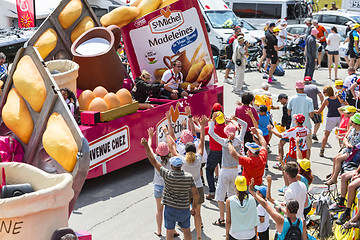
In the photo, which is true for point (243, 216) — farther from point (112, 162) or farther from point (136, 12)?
point (136, 12)

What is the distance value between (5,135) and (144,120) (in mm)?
3987

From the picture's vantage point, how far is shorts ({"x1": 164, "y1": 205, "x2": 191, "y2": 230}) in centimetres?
669

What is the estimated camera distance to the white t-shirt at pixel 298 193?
6453mm

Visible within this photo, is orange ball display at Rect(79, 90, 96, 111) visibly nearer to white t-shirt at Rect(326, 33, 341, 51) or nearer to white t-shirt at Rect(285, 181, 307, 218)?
white t-shirt at Rect(285, 181, 307, 218)

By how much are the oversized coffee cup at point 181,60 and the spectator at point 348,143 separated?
14.2 ft

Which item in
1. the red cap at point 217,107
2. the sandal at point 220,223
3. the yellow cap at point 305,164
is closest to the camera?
the yellow cap at point 305,164

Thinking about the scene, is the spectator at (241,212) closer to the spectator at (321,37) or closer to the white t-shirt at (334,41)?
the white t-shirt at (334,41)

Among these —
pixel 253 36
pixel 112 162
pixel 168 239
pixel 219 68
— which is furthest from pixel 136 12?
pixel 253 36

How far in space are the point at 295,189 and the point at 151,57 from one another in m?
6.26

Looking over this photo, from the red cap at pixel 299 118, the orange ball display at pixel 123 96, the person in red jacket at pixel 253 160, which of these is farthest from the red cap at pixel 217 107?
the orange ball display at pixel 123 96

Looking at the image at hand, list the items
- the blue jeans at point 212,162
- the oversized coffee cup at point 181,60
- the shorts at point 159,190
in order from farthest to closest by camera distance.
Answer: the oversized coffee cup at point 181,60, the blue jeans at point 212,162, the shorts at point 159,190

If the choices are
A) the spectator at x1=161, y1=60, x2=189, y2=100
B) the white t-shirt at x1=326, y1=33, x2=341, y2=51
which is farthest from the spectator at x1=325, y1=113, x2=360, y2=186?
the white t-shirt at x1=326, y1=33, x2=341, y2=51

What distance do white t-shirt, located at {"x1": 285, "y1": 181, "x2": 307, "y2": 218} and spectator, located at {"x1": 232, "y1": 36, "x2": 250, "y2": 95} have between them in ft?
31.8

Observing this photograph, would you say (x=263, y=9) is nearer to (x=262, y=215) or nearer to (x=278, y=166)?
(x=278, y=166)
